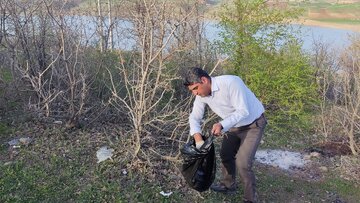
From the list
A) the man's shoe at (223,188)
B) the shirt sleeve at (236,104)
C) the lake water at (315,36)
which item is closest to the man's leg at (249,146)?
the shirt sleeve at (236,104)

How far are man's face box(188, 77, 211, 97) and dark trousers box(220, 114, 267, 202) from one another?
0.64 metres

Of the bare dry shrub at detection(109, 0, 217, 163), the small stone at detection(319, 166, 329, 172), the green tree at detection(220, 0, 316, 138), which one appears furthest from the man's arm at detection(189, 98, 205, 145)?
the green tree at detection(220, 0, 316, 138)

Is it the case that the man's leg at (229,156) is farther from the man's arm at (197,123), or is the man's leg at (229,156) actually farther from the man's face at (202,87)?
the man's face at (202,87)

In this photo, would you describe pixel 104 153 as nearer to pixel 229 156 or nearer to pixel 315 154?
pixel 229 156

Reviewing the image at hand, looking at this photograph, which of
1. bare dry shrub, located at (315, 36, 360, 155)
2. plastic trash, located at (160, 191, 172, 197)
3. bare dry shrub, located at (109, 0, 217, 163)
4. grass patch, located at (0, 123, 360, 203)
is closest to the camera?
grass patch, located at (0, 123, 360, 203)

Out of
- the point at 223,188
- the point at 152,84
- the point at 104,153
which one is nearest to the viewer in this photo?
the point at 223,188

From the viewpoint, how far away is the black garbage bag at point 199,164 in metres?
4.50

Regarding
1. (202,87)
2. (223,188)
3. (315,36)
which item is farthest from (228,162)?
(315,36)

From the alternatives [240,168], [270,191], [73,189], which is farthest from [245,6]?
[73,189]

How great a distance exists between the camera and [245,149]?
461 centimetres

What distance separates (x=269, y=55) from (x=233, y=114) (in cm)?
438

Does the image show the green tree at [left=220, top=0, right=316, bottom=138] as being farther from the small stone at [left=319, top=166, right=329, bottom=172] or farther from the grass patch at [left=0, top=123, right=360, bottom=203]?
the grass patch at [left=0, top=123, right=360, bottom=203]

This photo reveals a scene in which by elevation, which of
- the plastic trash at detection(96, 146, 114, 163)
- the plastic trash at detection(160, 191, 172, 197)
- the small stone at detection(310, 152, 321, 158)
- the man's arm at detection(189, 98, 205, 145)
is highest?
the man's arm at detection(189, 98, 205, 145)

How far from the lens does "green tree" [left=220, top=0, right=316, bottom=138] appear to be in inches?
324
